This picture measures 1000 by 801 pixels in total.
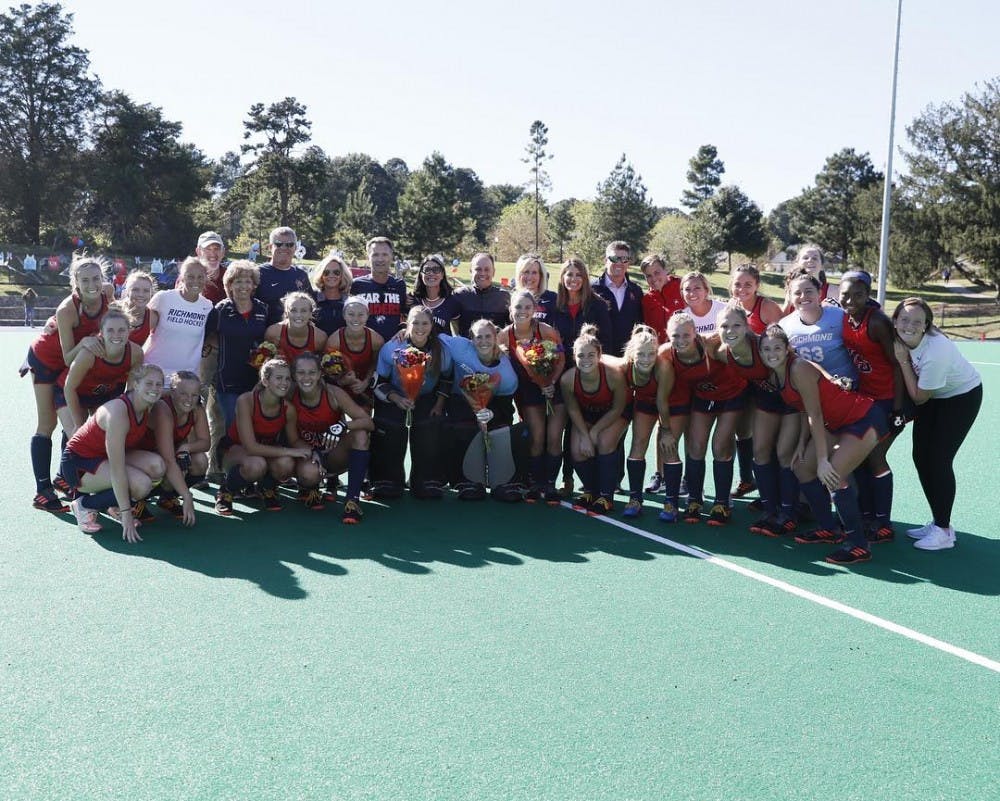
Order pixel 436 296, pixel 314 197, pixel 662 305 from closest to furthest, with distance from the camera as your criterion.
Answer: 1. pixel 436 296
2. pixel 662 305
3. pixel 314 197

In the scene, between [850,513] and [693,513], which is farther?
[693,513]

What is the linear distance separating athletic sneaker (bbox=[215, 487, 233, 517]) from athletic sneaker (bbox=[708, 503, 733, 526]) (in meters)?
3.47

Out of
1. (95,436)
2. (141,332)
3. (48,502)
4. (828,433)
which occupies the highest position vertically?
(141,332)

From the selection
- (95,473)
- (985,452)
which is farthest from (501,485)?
(985,452)

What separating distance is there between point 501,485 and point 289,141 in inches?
2146

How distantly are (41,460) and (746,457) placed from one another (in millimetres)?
5405

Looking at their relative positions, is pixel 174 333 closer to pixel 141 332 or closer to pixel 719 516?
pixel 141 332

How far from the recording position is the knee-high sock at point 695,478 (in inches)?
253

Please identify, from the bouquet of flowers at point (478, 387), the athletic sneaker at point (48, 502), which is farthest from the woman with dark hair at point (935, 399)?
the athletic sneaker at point (48, 502)

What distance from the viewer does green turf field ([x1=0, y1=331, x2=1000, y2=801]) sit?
2996 millimetres

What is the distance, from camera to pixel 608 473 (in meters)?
6.57

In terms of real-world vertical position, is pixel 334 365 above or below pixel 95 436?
above

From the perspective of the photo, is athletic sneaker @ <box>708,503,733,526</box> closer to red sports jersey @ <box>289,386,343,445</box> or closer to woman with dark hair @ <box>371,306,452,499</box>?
woman with dark hair @ <box>371,306,452,499</box>

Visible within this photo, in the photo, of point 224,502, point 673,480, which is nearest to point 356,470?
point 224,502
